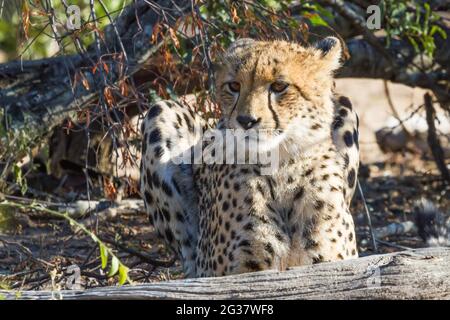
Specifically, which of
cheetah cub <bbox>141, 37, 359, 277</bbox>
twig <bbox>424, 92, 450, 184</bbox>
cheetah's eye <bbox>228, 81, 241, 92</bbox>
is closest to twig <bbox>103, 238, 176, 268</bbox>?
cheetah cub <bbox>141, 37, 359, 277</bbox>

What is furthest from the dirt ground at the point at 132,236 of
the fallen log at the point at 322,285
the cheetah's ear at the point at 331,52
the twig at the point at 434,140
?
the cheetah's ear at the point at 331,52

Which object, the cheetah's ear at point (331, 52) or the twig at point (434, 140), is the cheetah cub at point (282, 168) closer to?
the cheetah's ear at point (331, 52)

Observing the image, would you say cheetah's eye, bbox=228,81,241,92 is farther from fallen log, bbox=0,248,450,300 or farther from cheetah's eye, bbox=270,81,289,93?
fallen log, bbox=0,248,450,300

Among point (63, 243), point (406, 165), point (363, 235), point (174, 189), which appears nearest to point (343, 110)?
→ point (174, 189)

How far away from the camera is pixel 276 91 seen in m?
4.03

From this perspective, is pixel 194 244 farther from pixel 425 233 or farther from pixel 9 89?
pixel 9 89

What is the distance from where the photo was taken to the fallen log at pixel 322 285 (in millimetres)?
3342

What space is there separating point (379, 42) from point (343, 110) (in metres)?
1.70

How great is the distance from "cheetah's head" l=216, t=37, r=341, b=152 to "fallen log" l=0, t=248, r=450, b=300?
2.24 feet

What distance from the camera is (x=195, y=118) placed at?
17.8 feet

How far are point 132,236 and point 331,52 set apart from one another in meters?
1.92

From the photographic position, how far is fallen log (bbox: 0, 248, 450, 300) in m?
3.34

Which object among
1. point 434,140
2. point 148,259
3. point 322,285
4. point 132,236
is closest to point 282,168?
point 322,285

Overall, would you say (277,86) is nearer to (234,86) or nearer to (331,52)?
(234,86)
